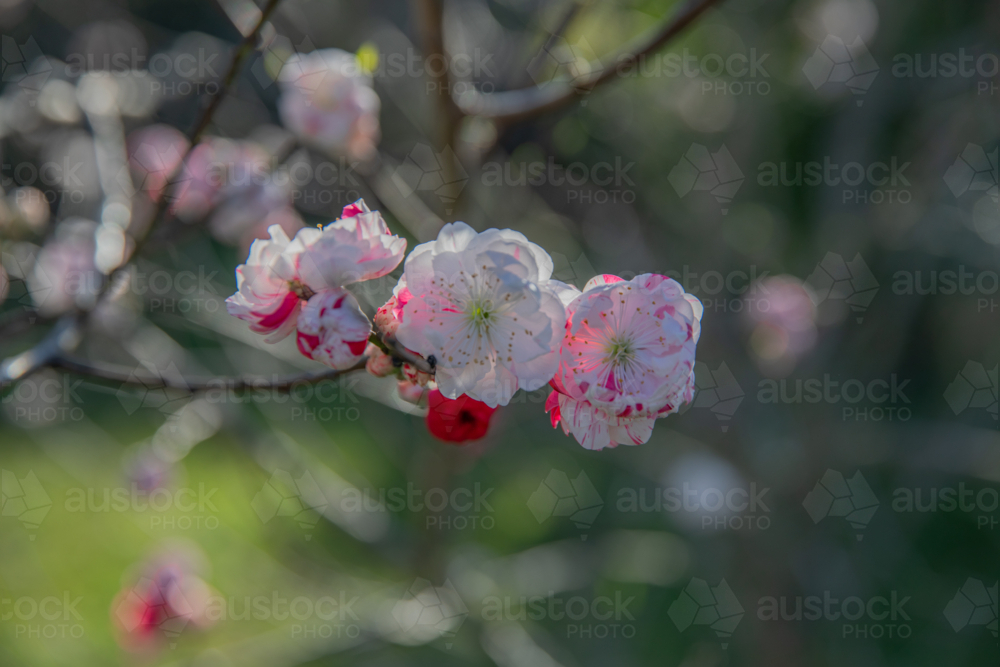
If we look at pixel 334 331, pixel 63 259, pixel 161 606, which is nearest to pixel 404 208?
pixel 334 331

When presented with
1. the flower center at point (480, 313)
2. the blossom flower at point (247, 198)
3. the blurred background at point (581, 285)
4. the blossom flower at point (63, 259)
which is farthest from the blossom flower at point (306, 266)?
the blossom flower at point (63, 259)

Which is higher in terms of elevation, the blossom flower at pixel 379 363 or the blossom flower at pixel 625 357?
the blossom flower at pixel 625 357

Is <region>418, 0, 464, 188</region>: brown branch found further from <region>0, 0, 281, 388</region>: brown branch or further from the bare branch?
<region>0, 0, 281, 388</region>: brown branch

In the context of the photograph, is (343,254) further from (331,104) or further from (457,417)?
(331,104)

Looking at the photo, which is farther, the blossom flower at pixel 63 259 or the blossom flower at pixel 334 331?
the blossom flower at pixel 63 259

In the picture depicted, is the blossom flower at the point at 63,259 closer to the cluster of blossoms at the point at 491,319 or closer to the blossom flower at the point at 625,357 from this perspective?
the cluster of blossoms at the point at 491,319
